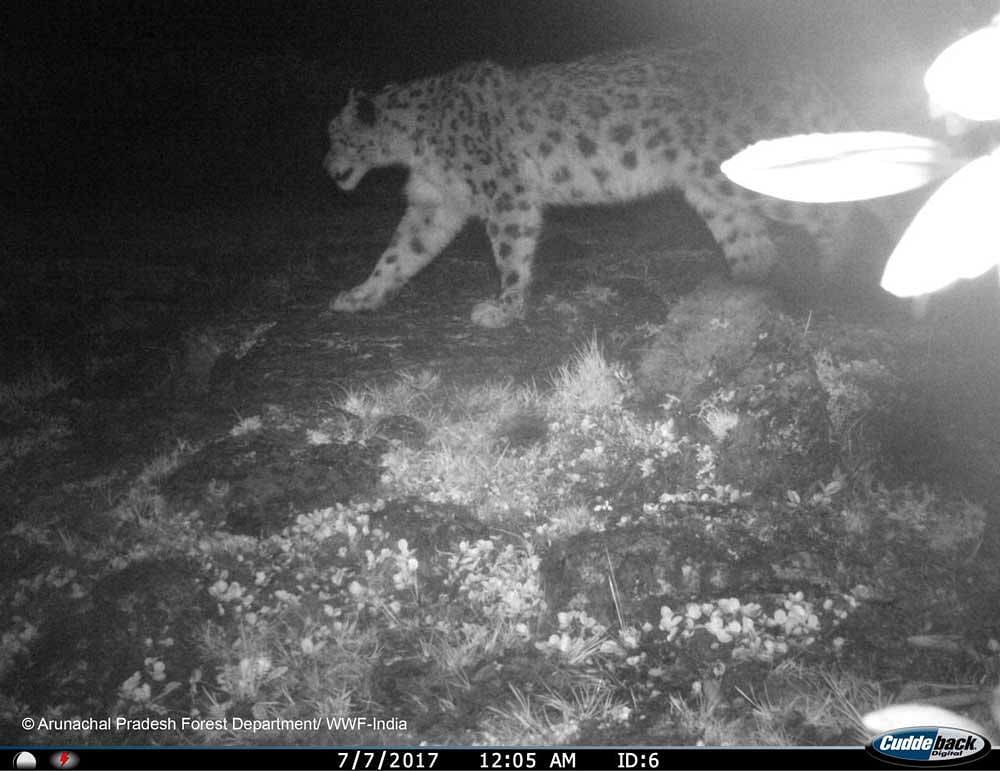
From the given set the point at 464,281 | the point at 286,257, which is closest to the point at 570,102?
the point at 464,281

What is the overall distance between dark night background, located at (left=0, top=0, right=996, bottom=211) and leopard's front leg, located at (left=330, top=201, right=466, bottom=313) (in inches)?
144

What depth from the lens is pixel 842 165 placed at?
0.93m

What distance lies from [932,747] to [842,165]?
1.01 meters

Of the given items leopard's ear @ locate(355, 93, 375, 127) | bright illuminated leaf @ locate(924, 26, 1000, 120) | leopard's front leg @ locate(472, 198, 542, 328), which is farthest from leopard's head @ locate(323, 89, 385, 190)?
bright illuminated leaf @ locate(924, 26, 1000, 120)

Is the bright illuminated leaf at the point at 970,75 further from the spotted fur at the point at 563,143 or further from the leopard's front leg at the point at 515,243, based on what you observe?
the leopard's front leg at the point at 515,243

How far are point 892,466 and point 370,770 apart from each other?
103 inches

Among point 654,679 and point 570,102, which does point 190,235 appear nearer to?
point 570,102

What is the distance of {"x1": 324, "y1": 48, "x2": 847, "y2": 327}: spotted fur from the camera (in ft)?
16.5

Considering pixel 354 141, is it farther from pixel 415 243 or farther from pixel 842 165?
pixel 842 165

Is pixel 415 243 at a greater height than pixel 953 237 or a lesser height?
lesser

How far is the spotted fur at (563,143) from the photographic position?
503 centimetres

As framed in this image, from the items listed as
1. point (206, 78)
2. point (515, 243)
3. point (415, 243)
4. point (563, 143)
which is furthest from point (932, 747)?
point (206, 78)

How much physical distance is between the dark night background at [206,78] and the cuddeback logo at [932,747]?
27.5 ft

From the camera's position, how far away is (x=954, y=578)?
283cm
